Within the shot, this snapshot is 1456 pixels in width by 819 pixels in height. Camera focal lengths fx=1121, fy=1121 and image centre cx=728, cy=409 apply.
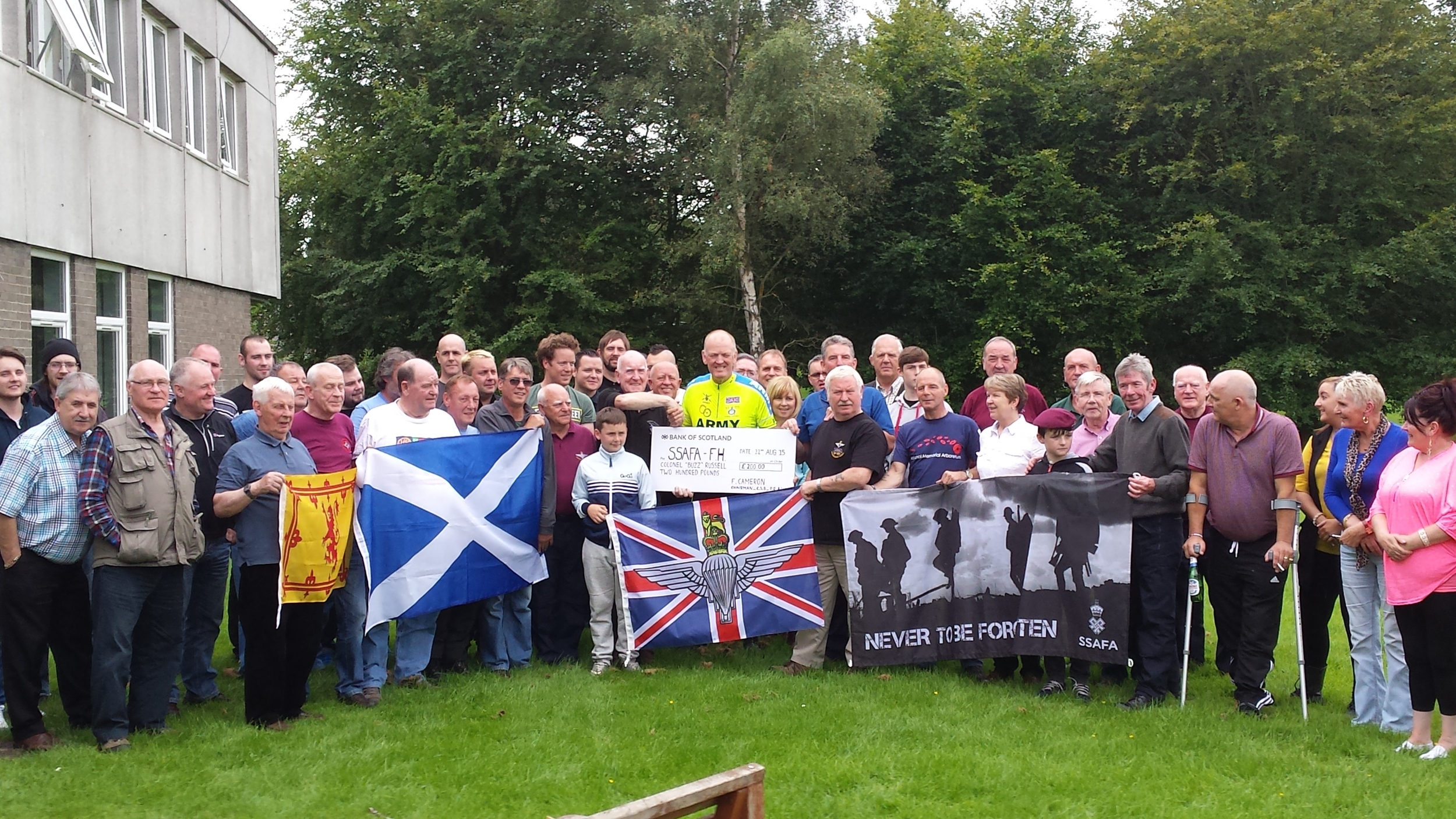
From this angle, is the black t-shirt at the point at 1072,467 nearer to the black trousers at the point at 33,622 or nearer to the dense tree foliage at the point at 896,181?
the black trousers at the point at 33,622

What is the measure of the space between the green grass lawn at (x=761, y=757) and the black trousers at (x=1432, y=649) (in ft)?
1.21

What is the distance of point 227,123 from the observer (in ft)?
59.8

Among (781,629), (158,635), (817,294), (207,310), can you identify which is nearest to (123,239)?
(207,310)

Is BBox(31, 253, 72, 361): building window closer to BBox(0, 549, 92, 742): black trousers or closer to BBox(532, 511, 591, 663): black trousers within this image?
BBox(0, 549, 92, 742): black trousers

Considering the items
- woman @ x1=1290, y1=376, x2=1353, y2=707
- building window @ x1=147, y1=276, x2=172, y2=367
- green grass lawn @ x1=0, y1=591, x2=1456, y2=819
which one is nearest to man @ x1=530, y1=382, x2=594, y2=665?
green grass lawn @ x1=0, y1=591, x2=1456, y2=819

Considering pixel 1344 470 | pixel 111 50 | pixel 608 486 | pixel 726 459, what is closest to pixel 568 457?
pixel 608 486

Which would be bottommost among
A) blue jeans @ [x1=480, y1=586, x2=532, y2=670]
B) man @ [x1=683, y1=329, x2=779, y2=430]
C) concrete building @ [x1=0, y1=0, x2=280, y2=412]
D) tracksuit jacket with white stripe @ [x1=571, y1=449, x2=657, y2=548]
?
blue jeans @ [x1=480, y1=586, x2=532, y2=670]

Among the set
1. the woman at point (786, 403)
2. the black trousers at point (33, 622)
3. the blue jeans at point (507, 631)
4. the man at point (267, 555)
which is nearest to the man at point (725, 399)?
the woman at point (786, 403)

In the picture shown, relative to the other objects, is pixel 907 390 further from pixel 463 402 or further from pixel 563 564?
pixel 463 402

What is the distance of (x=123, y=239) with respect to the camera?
14.1 m

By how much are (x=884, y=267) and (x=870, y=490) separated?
79.0ft

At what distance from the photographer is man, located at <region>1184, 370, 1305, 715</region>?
6789 mm

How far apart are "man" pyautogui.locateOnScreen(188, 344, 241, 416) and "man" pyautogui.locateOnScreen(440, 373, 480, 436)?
1466 millimetres

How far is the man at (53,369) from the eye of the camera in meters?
7.32
